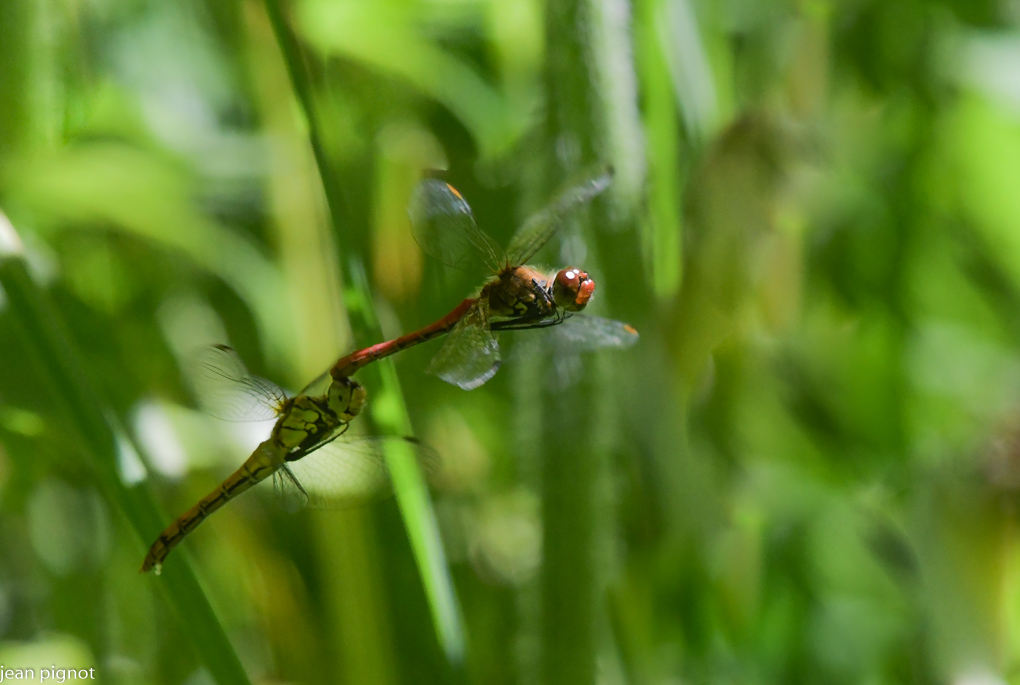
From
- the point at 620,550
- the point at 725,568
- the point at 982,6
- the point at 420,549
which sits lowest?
the point at 725,568

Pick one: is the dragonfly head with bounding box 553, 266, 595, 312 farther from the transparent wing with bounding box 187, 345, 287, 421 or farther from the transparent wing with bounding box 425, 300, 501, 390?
the transparent wing with bounding box 187, 345, 287, 421

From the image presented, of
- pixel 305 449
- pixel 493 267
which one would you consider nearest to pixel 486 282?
pixel 493 267

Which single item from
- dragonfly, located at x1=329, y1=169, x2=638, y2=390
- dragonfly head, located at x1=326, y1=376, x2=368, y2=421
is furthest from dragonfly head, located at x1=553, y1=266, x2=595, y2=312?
dragonfly head, located at x1=326, y1=376, x2=368, y2=421

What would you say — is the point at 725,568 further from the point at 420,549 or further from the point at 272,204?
the point at 272,204

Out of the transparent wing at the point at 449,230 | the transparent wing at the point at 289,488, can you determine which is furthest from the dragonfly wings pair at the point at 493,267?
the transparent wing at the point at 289,488

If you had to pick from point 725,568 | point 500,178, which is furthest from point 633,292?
point 725,568

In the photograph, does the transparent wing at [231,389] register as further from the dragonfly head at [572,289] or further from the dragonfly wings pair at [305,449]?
the dragonfly head at [572,289]
